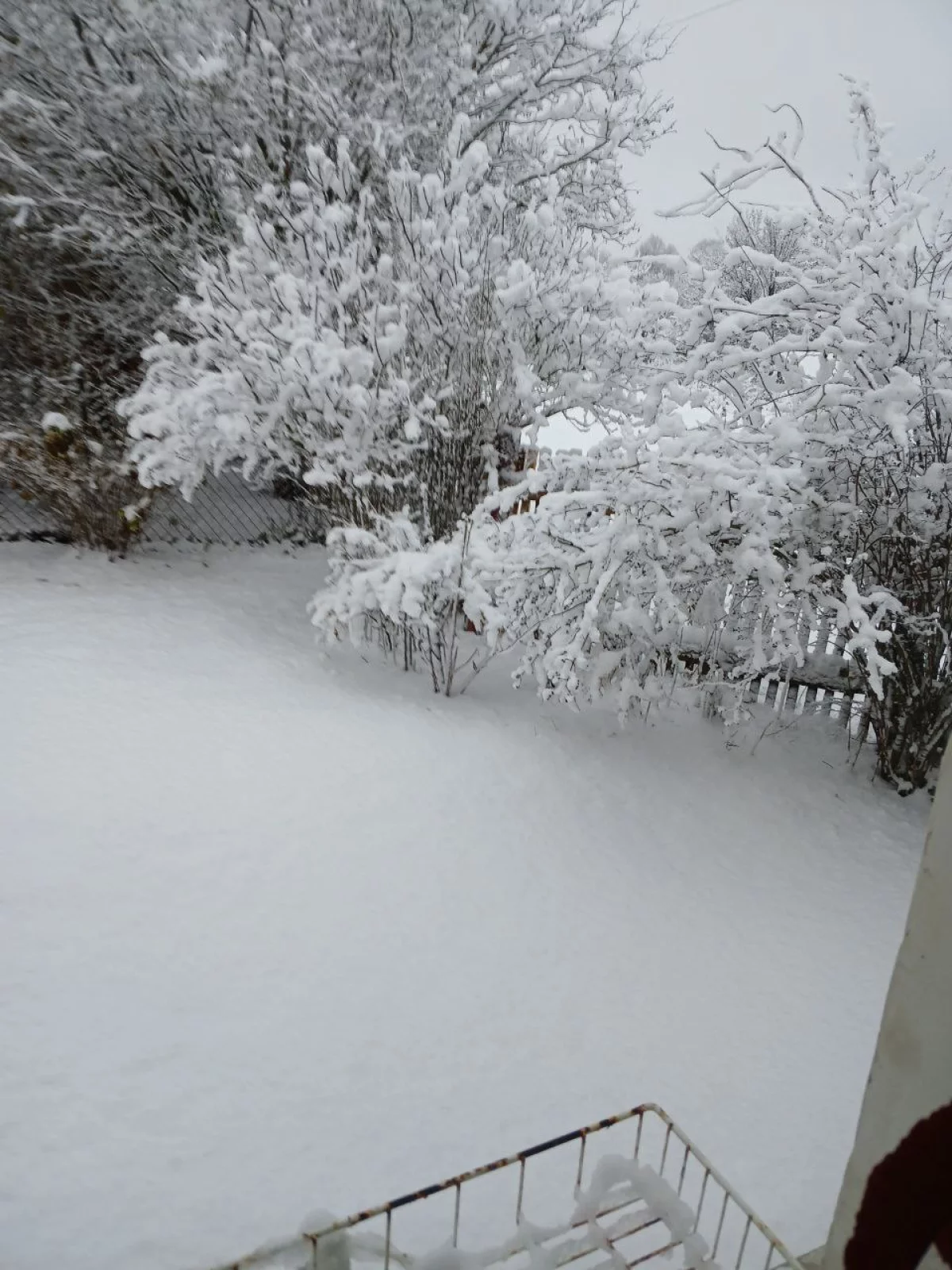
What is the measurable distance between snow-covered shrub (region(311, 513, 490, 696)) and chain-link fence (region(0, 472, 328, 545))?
59.0 inches

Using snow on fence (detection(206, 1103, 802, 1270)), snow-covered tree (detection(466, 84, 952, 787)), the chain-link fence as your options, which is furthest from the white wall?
the chain-link fence

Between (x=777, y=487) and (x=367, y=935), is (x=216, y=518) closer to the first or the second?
(x=367, y=935)

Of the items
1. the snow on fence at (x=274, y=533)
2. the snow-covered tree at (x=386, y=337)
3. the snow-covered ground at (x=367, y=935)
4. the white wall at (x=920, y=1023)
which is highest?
the snow-covered tree at (x=386, y=337)

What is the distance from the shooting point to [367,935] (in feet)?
11.2

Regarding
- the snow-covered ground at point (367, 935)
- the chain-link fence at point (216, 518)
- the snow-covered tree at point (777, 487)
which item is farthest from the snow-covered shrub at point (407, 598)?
the chain-link fence at point (216, 518)

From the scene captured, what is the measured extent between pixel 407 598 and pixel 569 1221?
3.05 m

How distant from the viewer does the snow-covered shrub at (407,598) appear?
4637 mm

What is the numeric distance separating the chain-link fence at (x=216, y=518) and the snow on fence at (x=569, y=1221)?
17.1 ft

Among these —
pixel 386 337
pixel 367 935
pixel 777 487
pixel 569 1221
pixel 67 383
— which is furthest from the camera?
pixel 67 383

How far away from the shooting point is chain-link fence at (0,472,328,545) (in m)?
6.82

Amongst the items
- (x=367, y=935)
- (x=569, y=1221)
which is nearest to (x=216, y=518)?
(x=367, y=935)

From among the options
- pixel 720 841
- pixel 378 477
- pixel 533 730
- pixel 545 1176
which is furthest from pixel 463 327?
pixel 545 1176

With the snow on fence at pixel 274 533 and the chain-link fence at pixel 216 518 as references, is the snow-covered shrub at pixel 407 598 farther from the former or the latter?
the chain-link fence at pixel 216 518

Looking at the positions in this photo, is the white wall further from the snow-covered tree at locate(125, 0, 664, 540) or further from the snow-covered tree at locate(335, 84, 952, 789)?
the snow-covered tree at locate(125, 0, 664, 540)
